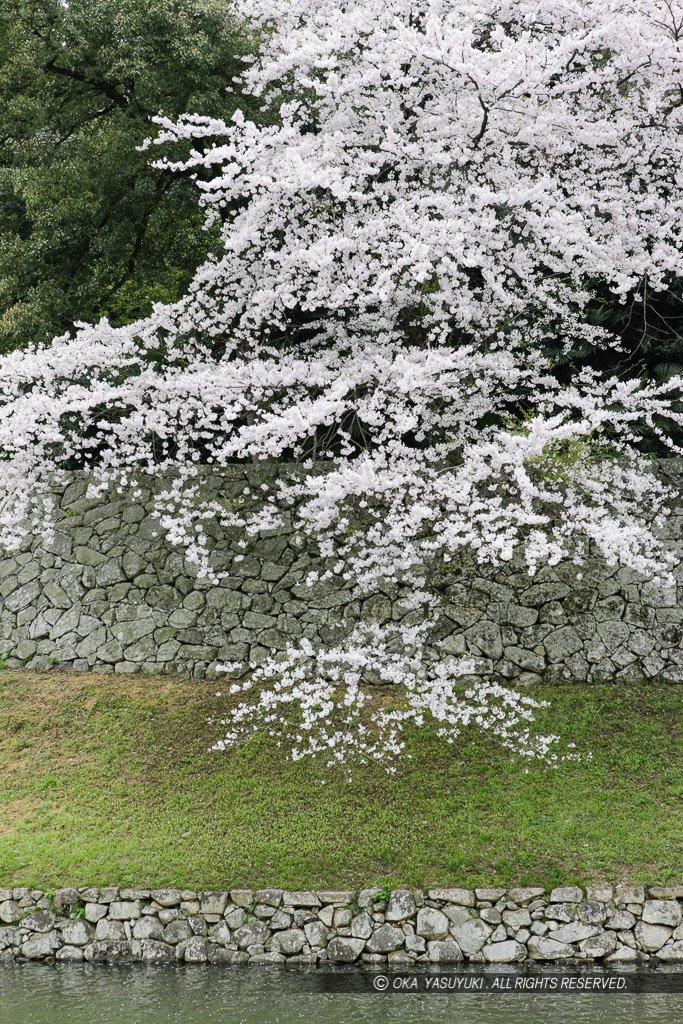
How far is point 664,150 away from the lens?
889 cm

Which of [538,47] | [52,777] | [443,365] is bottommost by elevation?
[52,777]

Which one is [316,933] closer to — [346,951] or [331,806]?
[346,951]

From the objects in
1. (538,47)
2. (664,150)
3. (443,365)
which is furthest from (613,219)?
(443,365)

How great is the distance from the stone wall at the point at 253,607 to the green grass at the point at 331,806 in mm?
575

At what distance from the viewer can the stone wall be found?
9469 mm

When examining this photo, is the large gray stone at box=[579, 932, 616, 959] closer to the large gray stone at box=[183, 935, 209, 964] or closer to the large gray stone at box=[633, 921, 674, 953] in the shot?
the large gray stone at box=[633, 921, 674, 953]

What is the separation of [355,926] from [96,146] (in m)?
9.53

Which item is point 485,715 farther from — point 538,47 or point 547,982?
point 538,47

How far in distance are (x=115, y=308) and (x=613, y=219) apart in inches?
277

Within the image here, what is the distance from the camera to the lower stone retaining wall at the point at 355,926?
6465mm

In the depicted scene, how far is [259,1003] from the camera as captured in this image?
5.89 meters

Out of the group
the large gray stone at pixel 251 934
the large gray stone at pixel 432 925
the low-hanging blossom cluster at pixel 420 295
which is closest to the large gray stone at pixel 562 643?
the low-hanging blossom cluster at pixel 420 295

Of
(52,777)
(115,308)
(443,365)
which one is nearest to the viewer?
(443,365)

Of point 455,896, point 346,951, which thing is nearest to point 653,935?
point 455,896
